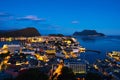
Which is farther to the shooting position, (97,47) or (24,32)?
(24,32)

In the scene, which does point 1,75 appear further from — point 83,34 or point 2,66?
point 83,34

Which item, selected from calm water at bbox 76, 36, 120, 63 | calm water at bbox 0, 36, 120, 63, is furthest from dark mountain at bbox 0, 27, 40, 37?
calm water at bbox 76, 36, 120, 63

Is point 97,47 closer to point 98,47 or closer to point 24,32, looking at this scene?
point 98,47

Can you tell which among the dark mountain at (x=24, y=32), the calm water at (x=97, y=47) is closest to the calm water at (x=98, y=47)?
the calm water at (x=97, y=47)

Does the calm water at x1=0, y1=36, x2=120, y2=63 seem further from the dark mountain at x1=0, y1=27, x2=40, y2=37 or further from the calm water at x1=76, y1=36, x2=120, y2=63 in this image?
the dark mountain at x1=0, y1=27, x2=40, y2=37

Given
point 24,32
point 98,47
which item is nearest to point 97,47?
point 98,47

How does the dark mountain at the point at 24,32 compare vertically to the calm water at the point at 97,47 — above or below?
above

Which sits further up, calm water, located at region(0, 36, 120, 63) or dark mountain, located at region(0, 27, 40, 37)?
dark mountain, located at region(0, 27, 40, 37)

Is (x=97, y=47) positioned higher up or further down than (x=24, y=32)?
further down

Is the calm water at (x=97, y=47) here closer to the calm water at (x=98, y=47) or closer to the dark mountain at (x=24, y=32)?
the calm water at (x=98, y=47)

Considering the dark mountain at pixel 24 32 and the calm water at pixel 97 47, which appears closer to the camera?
the calm water at pixel 97 47

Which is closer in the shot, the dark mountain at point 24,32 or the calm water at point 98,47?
the calm water at point 98,47

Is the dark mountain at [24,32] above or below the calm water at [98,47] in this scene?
above

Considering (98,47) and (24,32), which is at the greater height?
(24,32)
